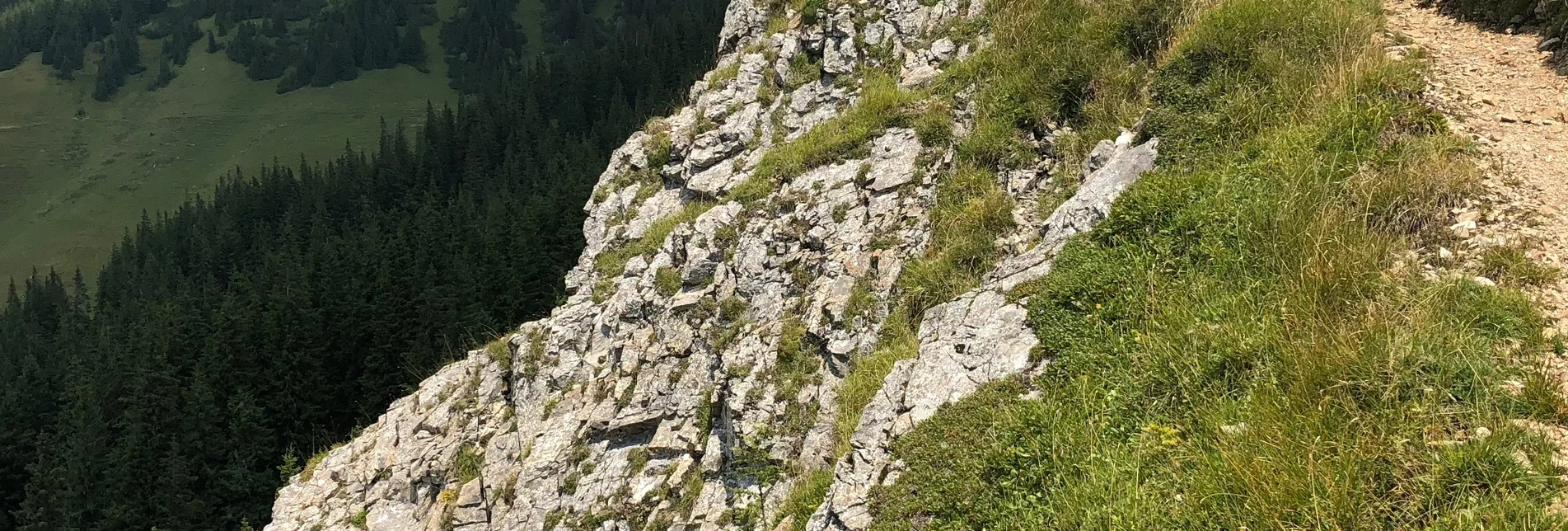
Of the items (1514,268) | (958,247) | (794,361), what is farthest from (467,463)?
(1514,268)

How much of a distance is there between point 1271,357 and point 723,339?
8004 millimetres

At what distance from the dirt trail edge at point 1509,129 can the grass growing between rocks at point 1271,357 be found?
252mm

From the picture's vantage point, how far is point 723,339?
13016mm

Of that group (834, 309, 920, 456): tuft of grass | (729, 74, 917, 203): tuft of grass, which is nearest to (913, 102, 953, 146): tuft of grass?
(729, 74, 917, 203): tuft of grass

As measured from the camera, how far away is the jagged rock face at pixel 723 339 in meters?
9.57

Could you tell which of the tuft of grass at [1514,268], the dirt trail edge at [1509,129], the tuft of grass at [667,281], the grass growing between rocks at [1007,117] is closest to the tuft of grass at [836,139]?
the grass growing between rocks at [1007,117]

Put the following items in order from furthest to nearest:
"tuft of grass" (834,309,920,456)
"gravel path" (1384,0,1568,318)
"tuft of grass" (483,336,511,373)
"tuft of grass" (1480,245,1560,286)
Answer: "tuft of grass" (483,336,511,373) → "tuft of grass" (834,309,920,456) → "gravel path" (1384,0,1568,318) → "tuft of grass" (1480,245,1560,286)

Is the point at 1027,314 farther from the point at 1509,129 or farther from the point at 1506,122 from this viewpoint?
the point at 1506,122

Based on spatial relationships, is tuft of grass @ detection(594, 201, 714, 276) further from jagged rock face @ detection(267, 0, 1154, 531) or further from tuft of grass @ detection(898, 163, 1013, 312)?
tuft of grass @ detection(898, 163, 1013, 312)

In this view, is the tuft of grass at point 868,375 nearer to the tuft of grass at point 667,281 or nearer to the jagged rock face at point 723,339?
the jagged rock face at point 723,339

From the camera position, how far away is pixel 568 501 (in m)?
13.6

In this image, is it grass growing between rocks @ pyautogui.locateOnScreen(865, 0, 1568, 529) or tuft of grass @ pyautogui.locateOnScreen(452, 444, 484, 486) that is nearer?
grass growing between rocks @ pyautogui.locateOnScreen(865, 0, 1568, 529)

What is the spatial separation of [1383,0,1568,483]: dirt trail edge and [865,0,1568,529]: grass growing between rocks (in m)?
0.25

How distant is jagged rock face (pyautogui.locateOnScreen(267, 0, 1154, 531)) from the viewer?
9.57 m
